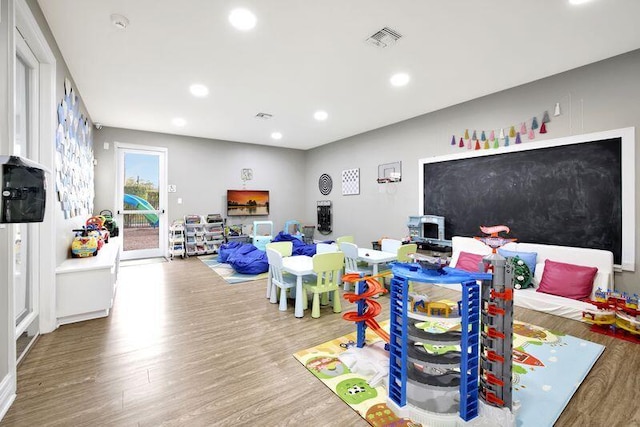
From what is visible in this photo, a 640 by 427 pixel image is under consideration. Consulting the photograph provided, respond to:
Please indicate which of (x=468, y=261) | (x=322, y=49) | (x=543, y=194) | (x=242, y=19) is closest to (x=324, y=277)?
(x=468, y=261)

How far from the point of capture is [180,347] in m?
2.35

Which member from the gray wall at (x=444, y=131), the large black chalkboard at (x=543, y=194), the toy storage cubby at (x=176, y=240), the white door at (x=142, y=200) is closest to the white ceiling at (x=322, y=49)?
the gray wall at (x=444, y=131)

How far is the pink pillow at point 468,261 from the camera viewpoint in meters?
3.88

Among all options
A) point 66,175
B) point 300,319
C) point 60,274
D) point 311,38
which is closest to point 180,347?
point 300,319

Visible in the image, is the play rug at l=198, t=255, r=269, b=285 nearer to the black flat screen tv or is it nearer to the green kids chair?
the green kids chair

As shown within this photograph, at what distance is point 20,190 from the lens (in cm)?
139

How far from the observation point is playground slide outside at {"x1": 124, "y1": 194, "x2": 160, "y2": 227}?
19.1ft

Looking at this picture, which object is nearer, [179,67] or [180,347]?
[180,347]

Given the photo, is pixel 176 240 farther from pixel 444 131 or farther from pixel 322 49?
pixel 444 131

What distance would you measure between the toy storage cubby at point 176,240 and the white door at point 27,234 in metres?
3.41

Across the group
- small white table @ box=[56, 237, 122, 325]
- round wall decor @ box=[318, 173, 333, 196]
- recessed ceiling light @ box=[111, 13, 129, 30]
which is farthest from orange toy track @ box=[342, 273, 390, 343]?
round wall decor @ box=[318, 173, 333, 196]

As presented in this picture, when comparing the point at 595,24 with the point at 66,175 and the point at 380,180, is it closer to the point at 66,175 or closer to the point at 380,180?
the point at 380,180

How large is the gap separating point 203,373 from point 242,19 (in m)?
2.78

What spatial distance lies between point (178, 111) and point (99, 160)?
2199mm
